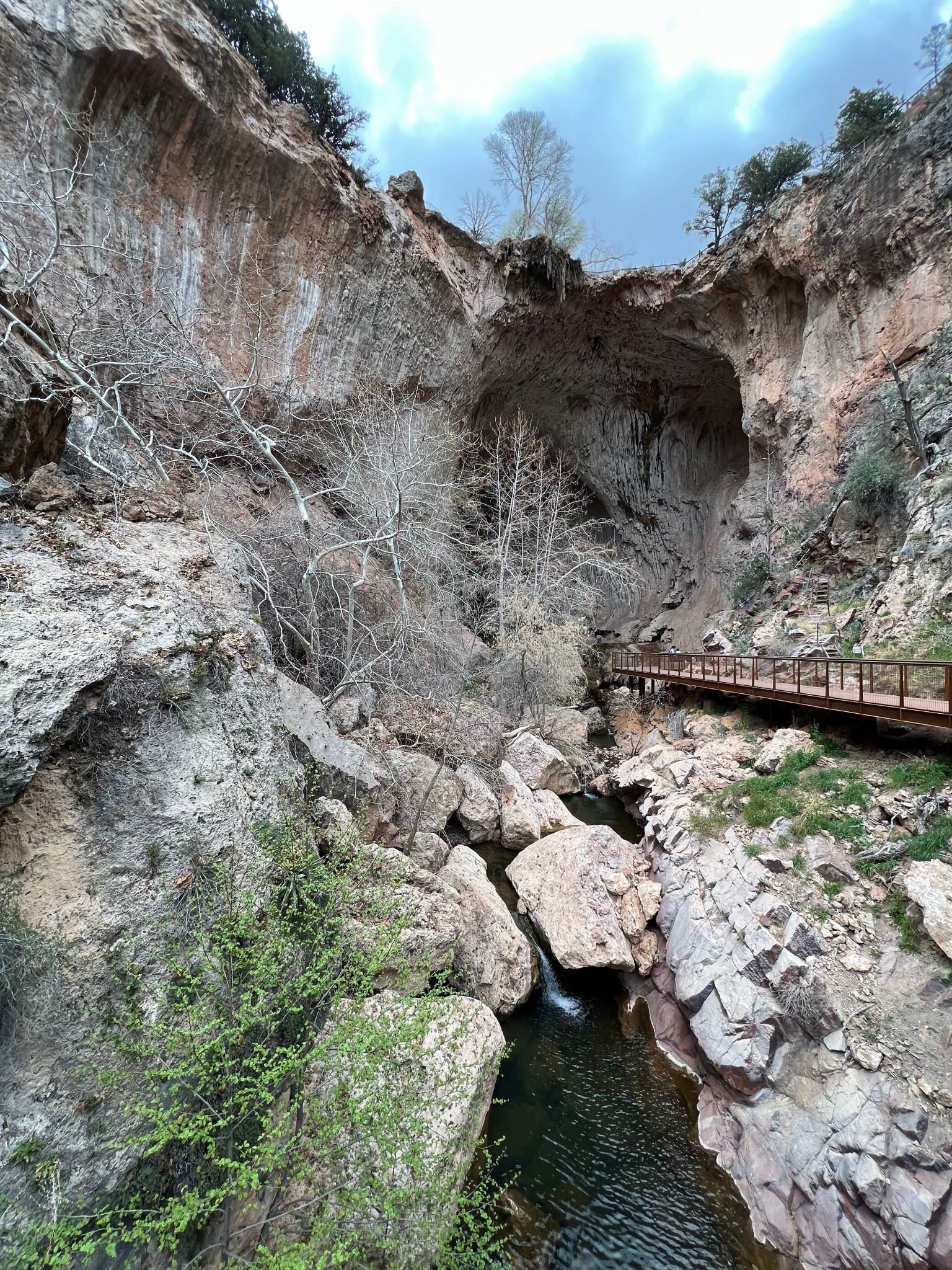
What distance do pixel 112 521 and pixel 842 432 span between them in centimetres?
1764

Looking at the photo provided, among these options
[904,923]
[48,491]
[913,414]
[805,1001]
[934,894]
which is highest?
[913,414]

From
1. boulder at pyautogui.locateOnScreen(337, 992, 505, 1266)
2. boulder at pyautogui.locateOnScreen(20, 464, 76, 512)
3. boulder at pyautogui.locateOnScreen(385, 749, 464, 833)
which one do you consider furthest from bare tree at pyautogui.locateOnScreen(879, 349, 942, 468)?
boulder at pyautogui.locateOnScreen(20, 464, 76, 512)

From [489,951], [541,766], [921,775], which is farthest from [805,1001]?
[541,766]

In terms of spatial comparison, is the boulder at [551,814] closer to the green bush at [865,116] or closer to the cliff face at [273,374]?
the cliff face at [273,374]

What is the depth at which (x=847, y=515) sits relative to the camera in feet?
43.3

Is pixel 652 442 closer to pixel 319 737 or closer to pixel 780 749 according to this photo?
pixel 780 749

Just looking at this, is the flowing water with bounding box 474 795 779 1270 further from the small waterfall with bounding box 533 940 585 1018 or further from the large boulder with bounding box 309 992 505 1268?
the large boulder with bounding box 309 992 505 1268

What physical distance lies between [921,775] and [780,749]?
1.90 m

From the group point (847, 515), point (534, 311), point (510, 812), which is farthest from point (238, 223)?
point (847, 515)

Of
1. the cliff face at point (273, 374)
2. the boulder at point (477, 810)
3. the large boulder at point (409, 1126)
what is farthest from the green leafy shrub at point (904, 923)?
the cliff face at point (273, 374)

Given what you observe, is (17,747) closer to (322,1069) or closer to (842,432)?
(322,1069)

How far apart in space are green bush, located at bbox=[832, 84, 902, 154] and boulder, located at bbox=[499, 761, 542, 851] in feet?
64.3

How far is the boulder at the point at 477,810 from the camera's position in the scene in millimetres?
8234

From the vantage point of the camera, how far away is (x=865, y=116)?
544 inches
